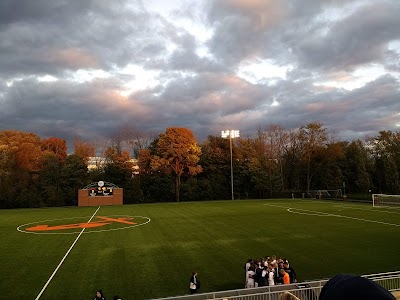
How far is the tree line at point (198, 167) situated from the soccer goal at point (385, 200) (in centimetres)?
1893

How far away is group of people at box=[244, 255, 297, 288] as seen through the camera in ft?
38.9

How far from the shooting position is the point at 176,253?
18.5 metres

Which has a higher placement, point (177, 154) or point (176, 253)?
point (177, 154)

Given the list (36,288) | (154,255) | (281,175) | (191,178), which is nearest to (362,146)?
(281,175)

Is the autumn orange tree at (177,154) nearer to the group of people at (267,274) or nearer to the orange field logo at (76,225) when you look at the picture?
the orange field logo at (76,225)

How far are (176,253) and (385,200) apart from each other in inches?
1420

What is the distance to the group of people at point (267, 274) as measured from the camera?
1187cm

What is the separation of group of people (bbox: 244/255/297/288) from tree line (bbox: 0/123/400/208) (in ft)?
164

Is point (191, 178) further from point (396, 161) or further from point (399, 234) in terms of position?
point (399, 234)

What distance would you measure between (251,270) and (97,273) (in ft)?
22.4

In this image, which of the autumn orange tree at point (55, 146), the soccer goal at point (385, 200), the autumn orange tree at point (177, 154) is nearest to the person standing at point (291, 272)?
the soccer goal at point (385, 200)

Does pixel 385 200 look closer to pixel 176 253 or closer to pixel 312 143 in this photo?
pixel 312 143

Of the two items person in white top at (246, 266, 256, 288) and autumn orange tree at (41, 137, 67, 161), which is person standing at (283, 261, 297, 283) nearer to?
person in white top at (246, 266, 256, 288)

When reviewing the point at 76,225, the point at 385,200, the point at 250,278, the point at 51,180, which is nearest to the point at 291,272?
the point at 250,278
